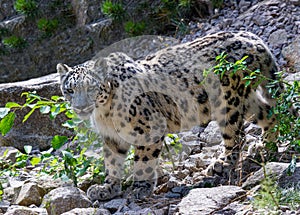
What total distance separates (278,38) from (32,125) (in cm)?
480

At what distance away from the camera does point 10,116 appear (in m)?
7.17

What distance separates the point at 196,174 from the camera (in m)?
7.62

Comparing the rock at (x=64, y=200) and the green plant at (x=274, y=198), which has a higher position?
the green plant at (x=274, y=198)

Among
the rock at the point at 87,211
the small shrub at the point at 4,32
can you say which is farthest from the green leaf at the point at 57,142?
the small shrub at the point at 4,32

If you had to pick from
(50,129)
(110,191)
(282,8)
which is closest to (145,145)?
(110,191)

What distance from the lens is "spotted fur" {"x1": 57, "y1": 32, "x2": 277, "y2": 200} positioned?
719 cm

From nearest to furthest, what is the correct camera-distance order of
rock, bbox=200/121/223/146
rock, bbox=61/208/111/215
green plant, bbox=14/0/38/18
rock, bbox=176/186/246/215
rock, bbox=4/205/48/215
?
rock, bbox=176/186/246/215, rock, bbox=61/208/111/215, rock, bbox=4/205/48/215, rock, bbox=200/121/223/146, green plant, bbox=14/0/38/18

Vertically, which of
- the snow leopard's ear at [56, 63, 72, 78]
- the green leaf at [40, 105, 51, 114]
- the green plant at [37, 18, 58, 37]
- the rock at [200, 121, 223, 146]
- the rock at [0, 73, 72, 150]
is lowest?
the rock at [200, 121, 223, 146]

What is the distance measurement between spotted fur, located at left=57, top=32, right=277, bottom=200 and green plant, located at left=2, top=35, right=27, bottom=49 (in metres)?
7.65

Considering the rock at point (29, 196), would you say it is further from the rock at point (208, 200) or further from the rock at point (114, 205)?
the rock at point (208, 200)

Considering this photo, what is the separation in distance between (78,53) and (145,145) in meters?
7.91

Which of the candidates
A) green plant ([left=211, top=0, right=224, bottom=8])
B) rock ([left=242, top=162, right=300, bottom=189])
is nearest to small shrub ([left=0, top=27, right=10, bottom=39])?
green plant ([left=211, top=0, right=224, bottom=8])

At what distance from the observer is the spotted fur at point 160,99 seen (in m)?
7.19

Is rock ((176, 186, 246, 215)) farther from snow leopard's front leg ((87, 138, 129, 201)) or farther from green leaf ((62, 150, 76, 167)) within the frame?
green leaf ((62, 150, 76, 167))
